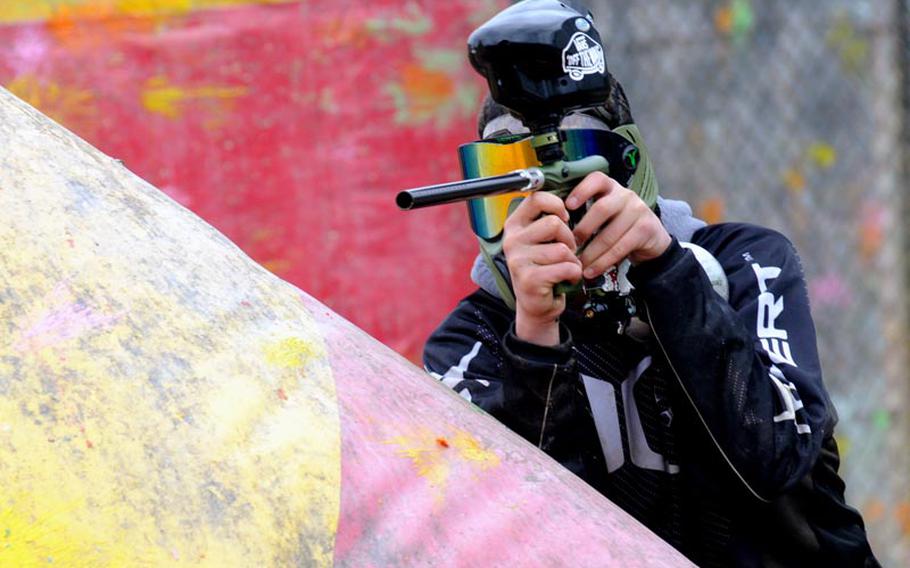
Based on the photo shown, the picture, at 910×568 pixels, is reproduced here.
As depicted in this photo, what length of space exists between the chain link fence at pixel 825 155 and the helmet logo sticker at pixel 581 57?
9.29 feet

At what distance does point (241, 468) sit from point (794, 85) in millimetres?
3834

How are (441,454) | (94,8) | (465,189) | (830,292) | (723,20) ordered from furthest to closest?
(830,292) → (723,20) → (94,8) → (465,189) → (441,454)

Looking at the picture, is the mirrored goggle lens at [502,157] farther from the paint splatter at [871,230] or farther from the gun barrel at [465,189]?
the paint splatter at [871,230]

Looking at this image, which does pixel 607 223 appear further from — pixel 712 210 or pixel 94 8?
pixel 712 210

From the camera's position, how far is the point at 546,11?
5.63 ft

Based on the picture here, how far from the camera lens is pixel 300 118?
3.49 m

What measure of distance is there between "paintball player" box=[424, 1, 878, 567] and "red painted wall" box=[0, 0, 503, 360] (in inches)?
59.8

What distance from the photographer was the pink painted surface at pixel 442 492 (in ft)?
4.02

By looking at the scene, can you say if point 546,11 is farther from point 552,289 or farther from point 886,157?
point 886,157

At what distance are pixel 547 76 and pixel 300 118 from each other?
1.88 m

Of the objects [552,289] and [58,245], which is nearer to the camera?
[58,245]

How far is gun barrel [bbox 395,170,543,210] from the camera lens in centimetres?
148

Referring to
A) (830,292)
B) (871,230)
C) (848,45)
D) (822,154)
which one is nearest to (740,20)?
(848,45)

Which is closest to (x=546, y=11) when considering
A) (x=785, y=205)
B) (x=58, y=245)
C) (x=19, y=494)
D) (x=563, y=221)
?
(x=563, y=221)
